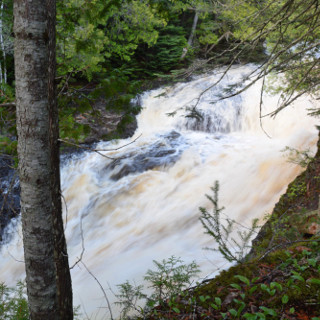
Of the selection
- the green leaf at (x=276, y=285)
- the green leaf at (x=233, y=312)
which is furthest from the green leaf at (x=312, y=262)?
the green leaf at (x=233, y=312)

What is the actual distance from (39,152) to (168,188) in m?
6.00

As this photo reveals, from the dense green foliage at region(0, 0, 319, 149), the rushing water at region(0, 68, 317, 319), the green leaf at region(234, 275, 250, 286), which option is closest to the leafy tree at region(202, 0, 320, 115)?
the dense green foliage at region(0, 0, 319, 149)

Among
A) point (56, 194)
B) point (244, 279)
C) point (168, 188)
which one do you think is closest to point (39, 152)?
point (56, 194)

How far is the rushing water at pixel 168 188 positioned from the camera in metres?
6.16

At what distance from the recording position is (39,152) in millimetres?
2199

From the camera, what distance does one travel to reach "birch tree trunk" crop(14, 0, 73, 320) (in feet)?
6.89

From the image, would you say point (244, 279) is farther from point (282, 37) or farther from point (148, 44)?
point (148, 44)

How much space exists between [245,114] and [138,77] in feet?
21.2

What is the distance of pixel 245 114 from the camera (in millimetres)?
10859

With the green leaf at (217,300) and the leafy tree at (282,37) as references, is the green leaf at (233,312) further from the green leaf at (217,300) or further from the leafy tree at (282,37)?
the leafy tree at (282,37)

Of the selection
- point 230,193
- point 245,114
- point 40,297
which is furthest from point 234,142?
point 40,297

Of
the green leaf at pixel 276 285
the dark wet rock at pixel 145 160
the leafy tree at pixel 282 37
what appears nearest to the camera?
the green leaf at pixel 276 285

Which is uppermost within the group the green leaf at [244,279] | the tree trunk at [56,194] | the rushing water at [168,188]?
the rushing water at [168,188]

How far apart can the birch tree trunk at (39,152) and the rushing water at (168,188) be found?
2546 mm
